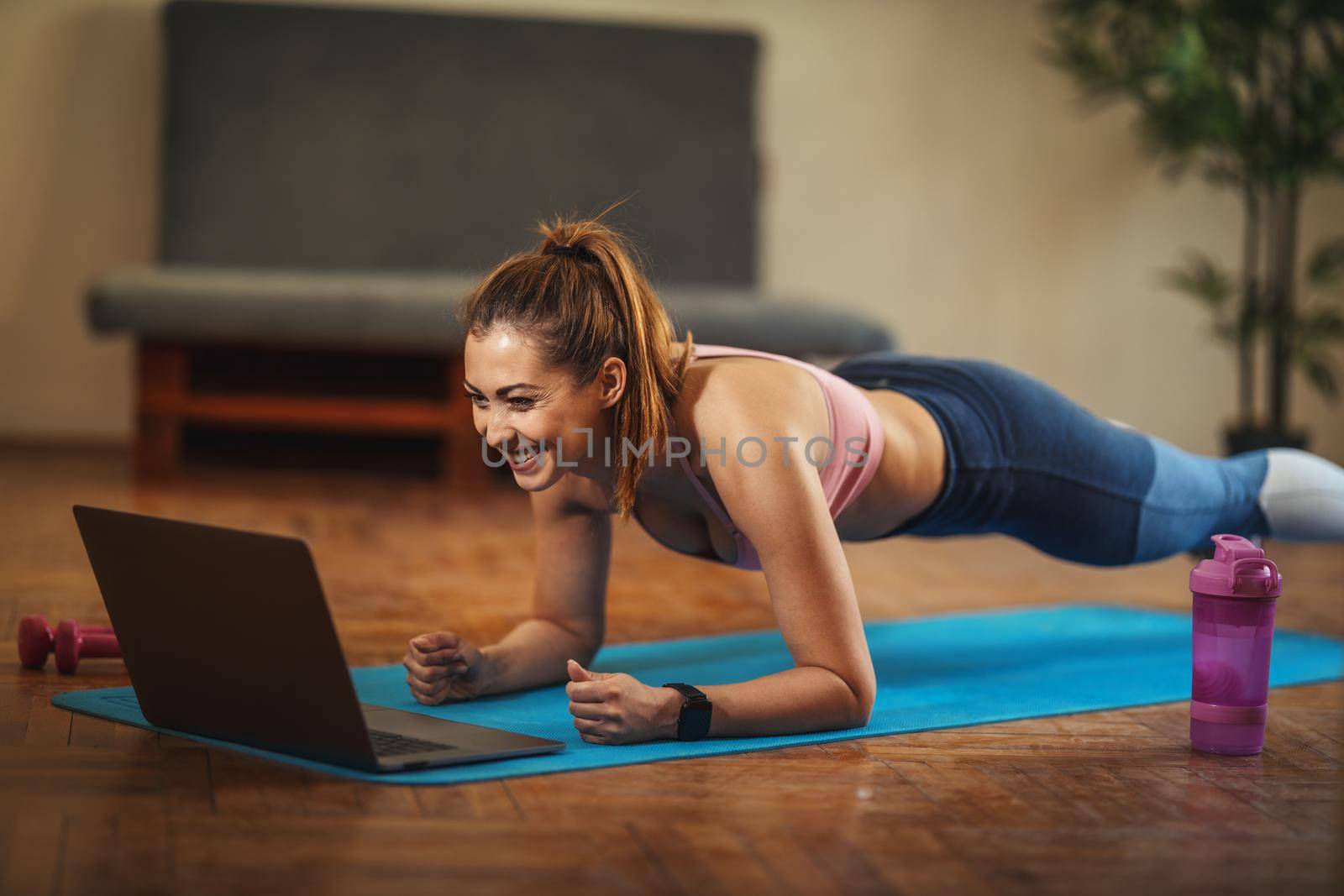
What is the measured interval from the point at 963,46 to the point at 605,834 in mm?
4044

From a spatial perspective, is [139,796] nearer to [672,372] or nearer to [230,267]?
[672,372]

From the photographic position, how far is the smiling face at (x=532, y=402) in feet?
5.04

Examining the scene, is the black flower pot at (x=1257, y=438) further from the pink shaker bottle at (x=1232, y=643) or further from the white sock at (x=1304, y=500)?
the pink shaker bottle at (x=1232, y=643)

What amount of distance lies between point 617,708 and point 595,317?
0.37m

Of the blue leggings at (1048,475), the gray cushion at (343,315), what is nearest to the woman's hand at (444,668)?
the blue leggings at (1048,475)

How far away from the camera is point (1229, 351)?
5051 mm

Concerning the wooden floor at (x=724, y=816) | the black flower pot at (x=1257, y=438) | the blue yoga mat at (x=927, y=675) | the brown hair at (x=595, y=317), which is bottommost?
the blue yoga mat at (x=927, y=675)

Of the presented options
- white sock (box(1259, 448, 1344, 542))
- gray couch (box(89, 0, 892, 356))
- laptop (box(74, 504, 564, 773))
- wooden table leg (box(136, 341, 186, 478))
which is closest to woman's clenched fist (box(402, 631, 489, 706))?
laptop (box(74, 504, 564, 773))

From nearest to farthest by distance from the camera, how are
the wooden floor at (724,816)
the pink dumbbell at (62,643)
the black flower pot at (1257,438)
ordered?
the wooden floor at (724,816) < the pink dumbbell at (62,643) < the black flower pot at (1257,438)

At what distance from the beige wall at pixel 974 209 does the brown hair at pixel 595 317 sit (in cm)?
320

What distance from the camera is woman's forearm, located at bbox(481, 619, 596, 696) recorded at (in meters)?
1.77

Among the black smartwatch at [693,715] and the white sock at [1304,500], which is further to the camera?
the white sock at [1304,500]

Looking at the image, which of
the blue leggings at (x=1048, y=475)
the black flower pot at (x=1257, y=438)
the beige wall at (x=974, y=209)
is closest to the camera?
the blue leggings at (x=1048, y=475)

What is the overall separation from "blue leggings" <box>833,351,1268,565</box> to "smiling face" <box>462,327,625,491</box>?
1.72 feet
